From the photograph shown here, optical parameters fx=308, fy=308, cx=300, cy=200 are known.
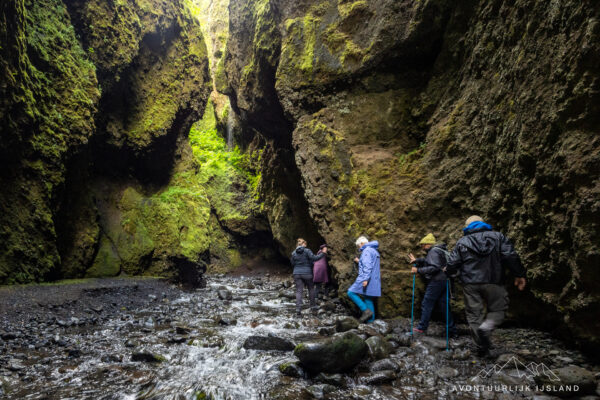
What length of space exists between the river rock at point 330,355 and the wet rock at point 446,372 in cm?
114

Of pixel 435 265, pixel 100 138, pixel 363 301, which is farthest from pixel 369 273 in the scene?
pixel 100 138

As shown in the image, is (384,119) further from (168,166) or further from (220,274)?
(220,274)

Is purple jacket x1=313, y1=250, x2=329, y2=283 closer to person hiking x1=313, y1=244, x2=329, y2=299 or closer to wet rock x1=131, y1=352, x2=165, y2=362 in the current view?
person hiking x1=313, y1=244, x2=329, y2=299

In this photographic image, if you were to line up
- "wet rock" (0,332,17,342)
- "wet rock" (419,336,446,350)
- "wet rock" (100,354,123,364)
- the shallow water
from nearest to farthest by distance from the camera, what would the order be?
the shallow water → "wet rock" (100,354,123,364) → "wet rock" (419,336,446,350) → "wet rock" (0,332,17,342)

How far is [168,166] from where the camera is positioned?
60.0 ft

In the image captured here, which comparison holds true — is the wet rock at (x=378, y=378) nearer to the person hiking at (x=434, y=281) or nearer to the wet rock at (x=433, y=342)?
the wet rock at (x=433, y=342)

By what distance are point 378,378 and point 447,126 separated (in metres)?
6.09

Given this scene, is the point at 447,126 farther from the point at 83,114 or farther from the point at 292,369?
the point at 83,114

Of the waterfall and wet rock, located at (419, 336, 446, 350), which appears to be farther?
the waterfall

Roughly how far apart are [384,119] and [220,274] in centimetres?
1798

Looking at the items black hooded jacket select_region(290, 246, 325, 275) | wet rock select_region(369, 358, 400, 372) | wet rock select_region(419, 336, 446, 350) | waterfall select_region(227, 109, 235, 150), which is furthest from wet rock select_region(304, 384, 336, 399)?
waterfall select_region(227, 109, 235, 150)

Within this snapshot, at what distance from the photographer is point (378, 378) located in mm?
4371

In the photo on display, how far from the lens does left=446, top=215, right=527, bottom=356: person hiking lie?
15.2 feet

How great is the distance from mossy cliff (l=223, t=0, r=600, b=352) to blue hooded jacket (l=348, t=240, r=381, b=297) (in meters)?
0.46
